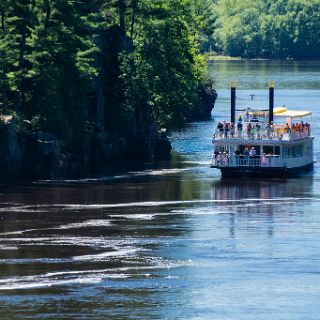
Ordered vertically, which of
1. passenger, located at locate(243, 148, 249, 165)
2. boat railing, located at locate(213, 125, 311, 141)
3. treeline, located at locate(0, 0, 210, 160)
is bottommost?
passenger, located at locate(243, 148, 249, 165)

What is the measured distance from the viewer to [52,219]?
80.1 meters

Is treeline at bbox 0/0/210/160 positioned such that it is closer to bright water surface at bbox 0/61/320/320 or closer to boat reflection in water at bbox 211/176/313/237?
bright water surface at bbox 0/61/320/320

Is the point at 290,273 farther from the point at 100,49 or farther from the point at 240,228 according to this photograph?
the point at 100,49

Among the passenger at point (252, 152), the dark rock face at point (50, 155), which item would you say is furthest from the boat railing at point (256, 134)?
the dark rock face at point (50, 155)

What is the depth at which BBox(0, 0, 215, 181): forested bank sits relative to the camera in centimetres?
9881

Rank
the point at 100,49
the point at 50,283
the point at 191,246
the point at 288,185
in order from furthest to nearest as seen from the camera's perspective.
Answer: the point at 100,49, the point at 288,185, the point at 191,246, the point at 50,283

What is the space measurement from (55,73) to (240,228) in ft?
90.8

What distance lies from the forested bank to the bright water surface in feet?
13.8

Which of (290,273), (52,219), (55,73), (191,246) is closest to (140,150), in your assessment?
(55,73)

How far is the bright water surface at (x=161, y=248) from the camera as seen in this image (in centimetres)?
5909

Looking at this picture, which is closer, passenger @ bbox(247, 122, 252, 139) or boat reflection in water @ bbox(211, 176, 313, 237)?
boat reflection in water @ bbox(211, 176, 313, 237)

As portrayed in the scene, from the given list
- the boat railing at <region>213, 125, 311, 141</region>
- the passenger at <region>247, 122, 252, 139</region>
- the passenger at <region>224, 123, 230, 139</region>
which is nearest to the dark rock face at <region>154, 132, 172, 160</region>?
the passenger at <region>224, 123, 230, 139</region>

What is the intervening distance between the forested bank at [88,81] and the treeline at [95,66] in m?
0.07

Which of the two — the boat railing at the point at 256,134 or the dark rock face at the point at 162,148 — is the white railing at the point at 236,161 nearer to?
the boat railing at the point at 256,134
